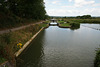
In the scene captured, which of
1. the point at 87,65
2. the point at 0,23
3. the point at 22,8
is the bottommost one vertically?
the point at 87,65

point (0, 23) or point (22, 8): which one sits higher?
point (22, 8)

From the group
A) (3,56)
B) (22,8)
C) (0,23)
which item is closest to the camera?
(3,56)

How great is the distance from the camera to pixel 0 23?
12.3 meters

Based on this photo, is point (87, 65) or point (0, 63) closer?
point (0, 63)

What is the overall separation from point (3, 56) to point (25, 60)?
1898mm

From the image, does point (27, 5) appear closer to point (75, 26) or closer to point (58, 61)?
point (58, 61)

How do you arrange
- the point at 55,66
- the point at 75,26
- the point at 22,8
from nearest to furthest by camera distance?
the point at 55,66 → the point at 22,8 → the point at 75,26

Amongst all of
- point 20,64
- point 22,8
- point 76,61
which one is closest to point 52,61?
point 76,61

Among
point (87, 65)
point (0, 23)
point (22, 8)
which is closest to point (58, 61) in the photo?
point (87, 65)

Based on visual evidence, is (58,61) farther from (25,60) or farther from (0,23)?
(0,23)

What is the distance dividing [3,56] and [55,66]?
3355mm

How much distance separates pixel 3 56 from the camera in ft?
17.4

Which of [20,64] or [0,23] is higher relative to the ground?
[0,23]

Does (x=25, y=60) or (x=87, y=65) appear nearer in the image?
(x=87, y=65)
